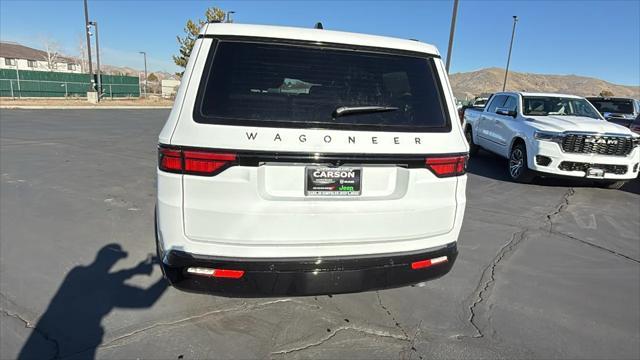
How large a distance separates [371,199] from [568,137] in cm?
625

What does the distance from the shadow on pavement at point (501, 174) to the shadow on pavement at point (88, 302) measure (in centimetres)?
733

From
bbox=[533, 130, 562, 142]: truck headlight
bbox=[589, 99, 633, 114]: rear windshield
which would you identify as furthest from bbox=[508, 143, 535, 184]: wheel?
bbox=[589, 99, 633, 114]: rear windshield

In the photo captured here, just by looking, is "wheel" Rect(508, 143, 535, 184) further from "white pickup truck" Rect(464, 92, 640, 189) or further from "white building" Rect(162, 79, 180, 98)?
"white building" Rect(162, 79, 180, 98)

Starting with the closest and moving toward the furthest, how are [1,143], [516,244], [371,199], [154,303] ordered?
[371,199] < [154,303] < [516,244] < [1,143]

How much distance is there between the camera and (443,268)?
268 centimetres

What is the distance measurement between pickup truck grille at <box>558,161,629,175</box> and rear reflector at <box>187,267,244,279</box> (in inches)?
270

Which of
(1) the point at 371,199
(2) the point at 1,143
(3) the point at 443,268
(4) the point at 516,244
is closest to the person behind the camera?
(1) the point at 371,199

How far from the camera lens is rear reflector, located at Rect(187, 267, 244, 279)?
2236 mm

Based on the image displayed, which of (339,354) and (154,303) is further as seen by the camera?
(154,303)

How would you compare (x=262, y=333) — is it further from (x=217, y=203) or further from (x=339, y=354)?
(x=217, y=203)

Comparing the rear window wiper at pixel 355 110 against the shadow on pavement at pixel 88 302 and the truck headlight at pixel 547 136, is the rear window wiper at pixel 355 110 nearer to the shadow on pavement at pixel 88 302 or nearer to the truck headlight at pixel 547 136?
the shadow on pavement at pixel 88 302

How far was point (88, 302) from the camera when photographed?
298cm

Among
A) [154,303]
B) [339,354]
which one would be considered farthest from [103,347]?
[339,354]

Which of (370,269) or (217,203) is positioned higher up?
(217,203)
